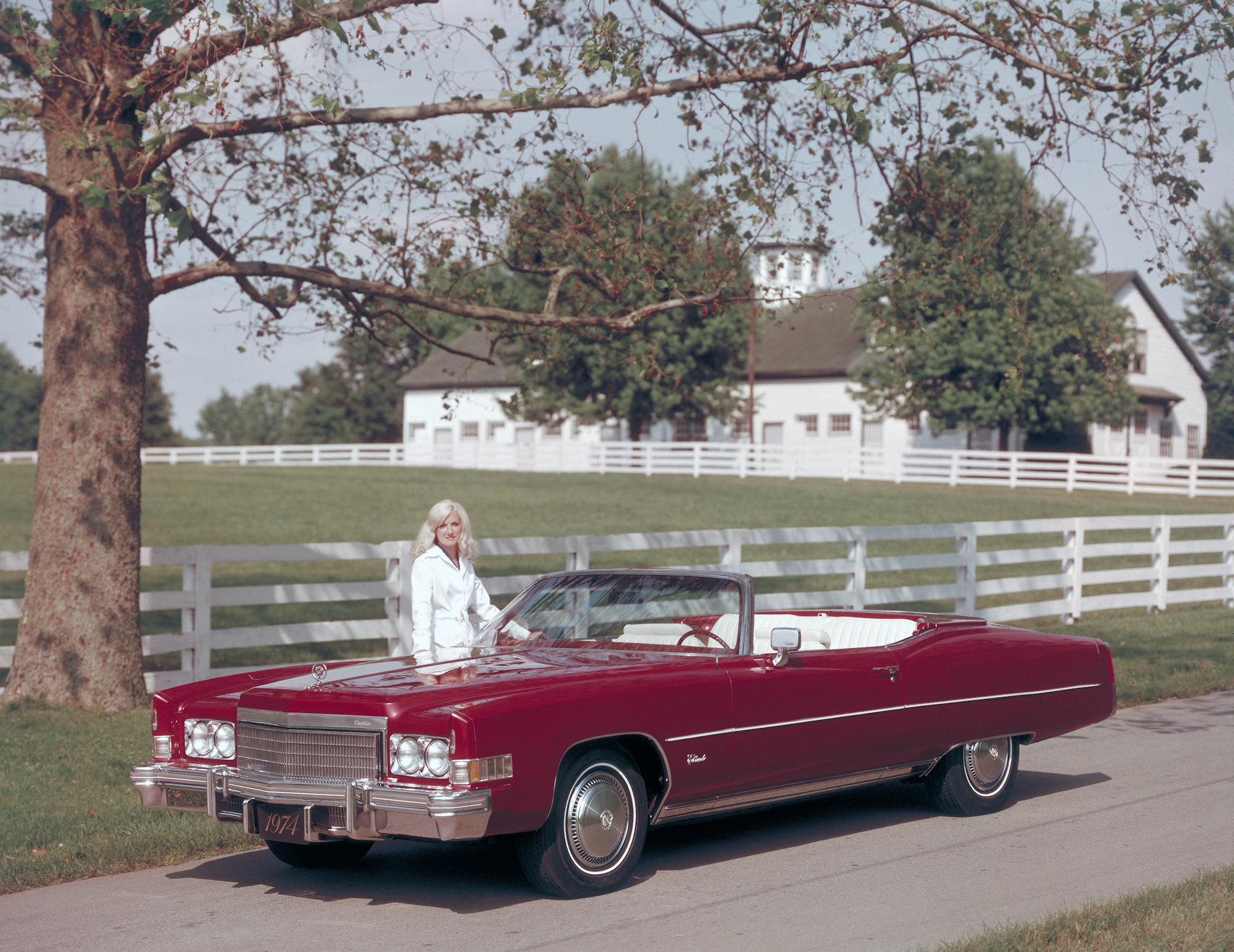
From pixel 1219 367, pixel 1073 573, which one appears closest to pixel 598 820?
pixel 1073 573

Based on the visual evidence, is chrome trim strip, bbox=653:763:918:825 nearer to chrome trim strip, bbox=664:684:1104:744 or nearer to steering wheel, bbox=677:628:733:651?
chrome trim strip, bbox=664:684:1104:744

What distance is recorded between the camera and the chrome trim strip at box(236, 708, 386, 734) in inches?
221

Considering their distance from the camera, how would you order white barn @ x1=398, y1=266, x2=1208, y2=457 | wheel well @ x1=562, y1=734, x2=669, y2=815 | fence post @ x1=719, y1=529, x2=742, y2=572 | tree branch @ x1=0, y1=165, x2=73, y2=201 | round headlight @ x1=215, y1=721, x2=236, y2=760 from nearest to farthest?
wheel well @ x1=562, y1=734, x2=669, y2=815 → round headlight @ x1=215, y1=721, x2=236, y2=760 → tree branch @ x1=0, y1=165, x2=73, y2=201 → fence post @ x1=719, y1=529, x2=742, y2=572 → white barn @ x1=398, y1=266, x2=1208, y2=457

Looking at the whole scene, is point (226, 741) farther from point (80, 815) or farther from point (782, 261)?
point (782, 261)

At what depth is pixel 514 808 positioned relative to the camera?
553 cm

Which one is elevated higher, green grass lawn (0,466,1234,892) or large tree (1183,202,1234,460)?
large tree (1183,202,1234,460)

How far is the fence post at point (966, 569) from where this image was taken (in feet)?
55.3

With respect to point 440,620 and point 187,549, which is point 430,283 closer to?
point 187,549

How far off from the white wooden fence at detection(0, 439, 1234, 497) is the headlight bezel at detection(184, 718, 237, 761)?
4016 centimetres

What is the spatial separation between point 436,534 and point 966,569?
34.2 ft

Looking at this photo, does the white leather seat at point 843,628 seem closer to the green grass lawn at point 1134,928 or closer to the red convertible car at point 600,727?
the red convertible car at point 600,727

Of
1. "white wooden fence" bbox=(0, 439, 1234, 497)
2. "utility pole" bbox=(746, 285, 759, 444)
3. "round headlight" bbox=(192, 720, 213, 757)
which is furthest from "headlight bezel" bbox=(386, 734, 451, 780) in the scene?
"white wooden fence" bbox=(0, 439, 1234, 497)

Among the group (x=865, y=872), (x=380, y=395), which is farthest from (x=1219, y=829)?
(x=380, y=395)

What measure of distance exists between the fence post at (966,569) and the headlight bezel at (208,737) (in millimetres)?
11972
